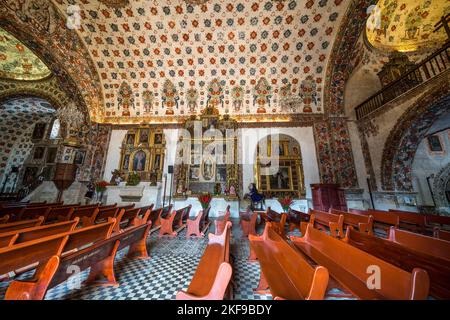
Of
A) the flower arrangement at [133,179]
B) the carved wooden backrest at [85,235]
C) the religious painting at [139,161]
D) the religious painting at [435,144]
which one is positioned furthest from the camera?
the religious painting at [139,161]

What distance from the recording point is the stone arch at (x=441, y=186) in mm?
9188

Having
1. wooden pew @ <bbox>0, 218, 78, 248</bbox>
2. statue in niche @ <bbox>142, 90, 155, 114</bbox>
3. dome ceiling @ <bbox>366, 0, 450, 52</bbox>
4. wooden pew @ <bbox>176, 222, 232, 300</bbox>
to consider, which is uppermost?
dome ceiling @ <bbox>366, 0, 450, 52</bbox>

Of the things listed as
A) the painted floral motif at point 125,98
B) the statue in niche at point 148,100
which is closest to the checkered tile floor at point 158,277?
the statue in niche at point 148,100

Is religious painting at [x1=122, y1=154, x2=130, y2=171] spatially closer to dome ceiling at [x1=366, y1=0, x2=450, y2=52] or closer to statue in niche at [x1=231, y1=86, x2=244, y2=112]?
statue in niche at [x1=231, y1=86, x2=244, y2=112]

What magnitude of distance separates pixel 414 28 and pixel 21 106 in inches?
1073

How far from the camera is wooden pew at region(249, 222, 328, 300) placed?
130 centimetres

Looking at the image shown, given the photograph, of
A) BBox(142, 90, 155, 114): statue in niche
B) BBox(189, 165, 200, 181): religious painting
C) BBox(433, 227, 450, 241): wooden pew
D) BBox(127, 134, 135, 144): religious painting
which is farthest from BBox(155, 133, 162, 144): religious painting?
BBox(433, 227, 450, 241): wooden pew

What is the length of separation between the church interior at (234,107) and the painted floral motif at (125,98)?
0.08 metres

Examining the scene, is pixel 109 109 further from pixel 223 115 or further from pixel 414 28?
pixel 414 28

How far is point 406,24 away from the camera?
9477 millimetres

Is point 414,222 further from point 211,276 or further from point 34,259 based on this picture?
point 34,259

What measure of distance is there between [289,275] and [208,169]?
28.4 feet

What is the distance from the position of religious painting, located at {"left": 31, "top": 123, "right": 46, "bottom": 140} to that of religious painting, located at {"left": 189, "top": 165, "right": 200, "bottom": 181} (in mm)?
14536

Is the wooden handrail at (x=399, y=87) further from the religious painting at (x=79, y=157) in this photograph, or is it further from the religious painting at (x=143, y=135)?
the religious painting at (x=79, y=157)
